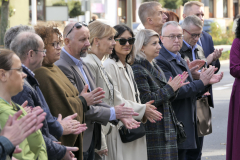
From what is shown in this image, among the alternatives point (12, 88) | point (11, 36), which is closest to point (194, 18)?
point (11, 36)

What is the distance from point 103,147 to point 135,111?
0.50 metres

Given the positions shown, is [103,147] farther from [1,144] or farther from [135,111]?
[1,144]

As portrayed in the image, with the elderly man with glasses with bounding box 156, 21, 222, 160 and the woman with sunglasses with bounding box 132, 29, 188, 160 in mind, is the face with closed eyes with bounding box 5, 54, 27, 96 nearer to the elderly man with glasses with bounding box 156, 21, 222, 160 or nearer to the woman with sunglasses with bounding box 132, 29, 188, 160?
the woman with sunglasses with bounding box 132, 29, 188, 160

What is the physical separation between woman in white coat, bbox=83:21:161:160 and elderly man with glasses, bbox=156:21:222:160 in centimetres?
71

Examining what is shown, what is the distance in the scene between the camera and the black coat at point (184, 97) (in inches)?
187

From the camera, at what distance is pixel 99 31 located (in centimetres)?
417

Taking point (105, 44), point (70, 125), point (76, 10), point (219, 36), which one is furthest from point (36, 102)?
point (219, 36)

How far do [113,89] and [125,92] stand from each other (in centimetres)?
19

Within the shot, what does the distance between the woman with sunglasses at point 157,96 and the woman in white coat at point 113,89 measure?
0.53ft

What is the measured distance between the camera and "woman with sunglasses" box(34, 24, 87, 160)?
3.27 meters

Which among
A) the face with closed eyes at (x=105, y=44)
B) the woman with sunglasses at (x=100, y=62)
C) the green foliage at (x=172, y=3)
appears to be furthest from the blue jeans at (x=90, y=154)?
the green foliage at (x=172, y=3)

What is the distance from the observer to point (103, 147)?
13.0 ft

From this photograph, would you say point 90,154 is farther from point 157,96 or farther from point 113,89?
point 157,96

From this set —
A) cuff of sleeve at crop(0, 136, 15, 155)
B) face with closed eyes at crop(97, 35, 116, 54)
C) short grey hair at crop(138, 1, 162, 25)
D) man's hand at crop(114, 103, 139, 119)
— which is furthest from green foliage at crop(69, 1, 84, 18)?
cuff of sleeve at crop(0, 136, 15, 155)
